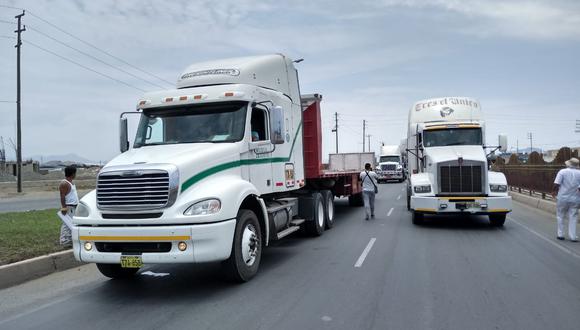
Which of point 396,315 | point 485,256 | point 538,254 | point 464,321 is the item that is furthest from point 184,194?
point 538,254

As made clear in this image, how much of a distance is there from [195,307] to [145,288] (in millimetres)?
1384

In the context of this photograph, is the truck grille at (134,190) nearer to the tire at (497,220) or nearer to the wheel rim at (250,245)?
the wheel rim at (250,245)

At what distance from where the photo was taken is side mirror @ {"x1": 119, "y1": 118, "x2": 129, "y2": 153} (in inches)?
321

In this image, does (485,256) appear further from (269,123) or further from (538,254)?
(269,123)

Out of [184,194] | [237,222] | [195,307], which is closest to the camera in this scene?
[195,307]

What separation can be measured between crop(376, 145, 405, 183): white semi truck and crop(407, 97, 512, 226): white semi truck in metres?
24.7

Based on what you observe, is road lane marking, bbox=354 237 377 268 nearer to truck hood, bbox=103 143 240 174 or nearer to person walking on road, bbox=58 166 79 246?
truck hood, bbox=103 143 240 174

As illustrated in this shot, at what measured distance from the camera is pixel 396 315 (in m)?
5.17

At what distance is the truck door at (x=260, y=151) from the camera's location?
25.4ft

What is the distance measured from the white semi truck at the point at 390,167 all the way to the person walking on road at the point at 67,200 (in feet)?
104

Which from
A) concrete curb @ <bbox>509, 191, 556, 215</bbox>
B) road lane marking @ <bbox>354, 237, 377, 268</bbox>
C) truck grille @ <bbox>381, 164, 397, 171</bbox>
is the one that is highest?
truck grille @ <bbox>381, 164, 397, 171</bbox>

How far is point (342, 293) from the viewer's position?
19.9 feet

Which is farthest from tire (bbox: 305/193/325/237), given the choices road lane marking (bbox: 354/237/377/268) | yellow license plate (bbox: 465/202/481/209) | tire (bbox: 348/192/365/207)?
tire (bbox: 348/192/365/207)

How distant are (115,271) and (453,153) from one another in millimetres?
9000
